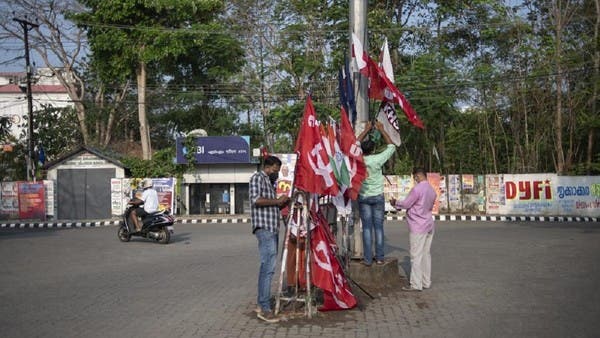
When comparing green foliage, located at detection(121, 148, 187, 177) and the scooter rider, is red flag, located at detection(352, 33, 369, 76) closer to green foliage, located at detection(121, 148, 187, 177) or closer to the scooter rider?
the scooter rider

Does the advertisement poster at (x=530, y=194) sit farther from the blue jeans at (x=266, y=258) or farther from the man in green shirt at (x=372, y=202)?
the blue jeans at (x=266, y=258)

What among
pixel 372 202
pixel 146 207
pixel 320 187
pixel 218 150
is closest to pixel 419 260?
pixel 372 202

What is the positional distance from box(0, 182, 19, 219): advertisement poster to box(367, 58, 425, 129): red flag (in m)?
25.3

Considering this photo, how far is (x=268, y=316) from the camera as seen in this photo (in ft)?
23.0

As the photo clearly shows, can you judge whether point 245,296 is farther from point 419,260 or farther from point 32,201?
point 32,201

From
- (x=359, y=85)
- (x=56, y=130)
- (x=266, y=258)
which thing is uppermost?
(x=56, y=130)

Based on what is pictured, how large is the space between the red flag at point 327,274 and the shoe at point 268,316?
61cm

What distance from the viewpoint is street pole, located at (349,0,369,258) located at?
9172 millimetres

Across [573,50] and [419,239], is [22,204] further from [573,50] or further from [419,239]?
[573,50]

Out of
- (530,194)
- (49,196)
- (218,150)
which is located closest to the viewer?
(530,194)

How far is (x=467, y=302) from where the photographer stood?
311 inches

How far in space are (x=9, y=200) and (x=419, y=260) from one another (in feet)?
86.6

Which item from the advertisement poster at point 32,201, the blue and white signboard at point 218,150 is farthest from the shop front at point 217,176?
the advertisement poster at point 32,201

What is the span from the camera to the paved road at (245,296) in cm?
660
